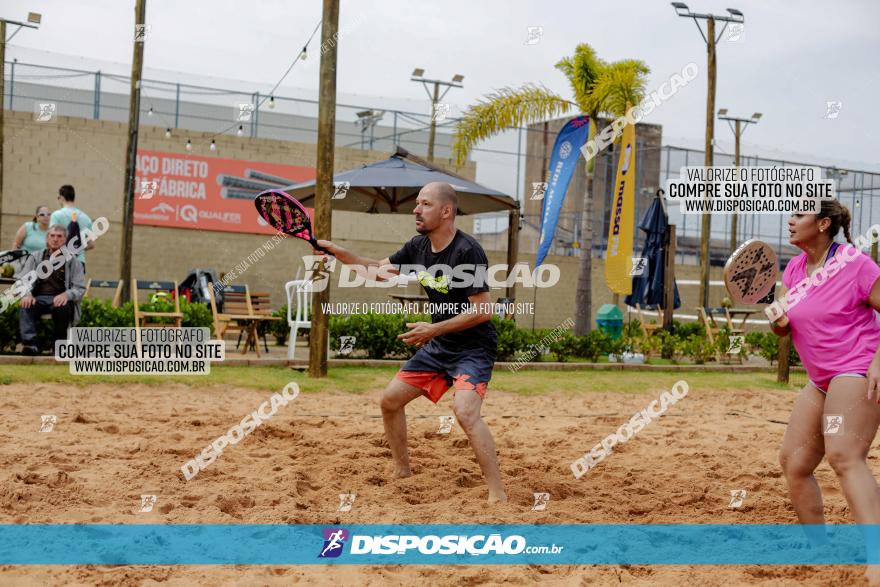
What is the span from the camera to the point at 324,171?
33.7 ft

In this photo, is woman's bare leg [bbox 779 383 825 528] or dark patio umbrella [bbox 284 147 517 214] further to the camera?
dark patio umbrella [bbox 284 147 517 214]

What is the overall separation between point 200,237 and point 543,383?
40.5 feet

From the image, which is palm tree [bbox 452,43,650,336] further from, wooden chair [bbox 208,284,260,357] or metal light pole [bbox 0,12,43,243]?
metal light pole [bbox 0,12,43,243]

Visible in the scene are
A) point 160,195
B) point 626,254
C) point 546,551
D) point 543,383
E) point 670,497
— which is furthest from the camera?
point 160,195

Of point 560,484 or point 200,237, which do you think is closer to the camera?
point 560,484

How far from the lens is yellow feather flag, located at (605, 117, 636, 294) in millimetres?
14891

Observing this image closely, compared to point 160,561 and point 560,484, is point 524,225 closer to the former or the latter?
point 560,484

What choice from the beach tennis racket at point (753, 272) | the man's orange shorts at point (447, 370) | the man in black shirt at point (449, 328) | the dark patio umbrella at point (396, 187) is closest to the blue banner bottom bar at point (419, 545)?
the man in black shirt at point (449, 328)

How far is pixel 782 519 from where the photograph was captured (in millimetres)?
4844

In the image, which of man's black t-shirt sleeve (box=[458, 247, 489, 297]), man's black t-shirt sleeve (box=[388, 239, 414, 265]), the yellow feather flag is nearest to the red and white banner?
the yellow feather flag

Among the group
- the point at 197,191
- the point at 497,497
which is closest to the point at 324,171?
the point at 497,497

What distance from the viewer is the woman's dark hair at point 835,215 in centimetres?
399

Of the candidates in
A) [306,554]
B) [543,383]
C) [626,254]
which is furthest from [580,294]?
[306,554]

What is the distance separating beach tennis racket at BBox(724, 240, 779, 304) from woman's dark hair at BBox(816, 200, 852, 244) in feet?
1.78
